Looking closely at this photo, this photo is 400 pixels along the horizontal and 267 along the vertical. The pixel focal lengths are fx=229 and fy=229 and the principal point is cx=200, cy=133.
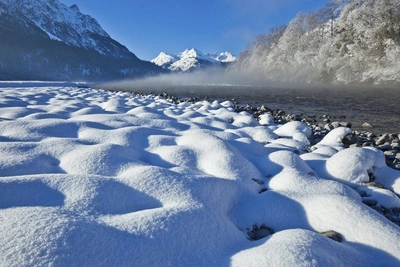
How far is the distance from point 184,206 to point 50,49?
145519 millimetres

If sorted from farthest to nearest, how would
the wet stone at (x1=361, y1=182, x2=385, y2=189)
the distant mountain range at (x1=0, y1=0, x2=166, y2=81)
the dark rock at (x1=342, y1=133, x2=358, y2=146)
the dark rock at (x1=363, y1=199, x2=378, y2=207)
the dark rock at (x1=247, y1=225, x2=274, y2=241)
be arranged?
the distant mountain range at (x1=0, y1=0, x2=166, y2=81) → the dark rock at (x1=342, y1=133, x2=358, y2=146) → the wet stone at (x1=361, y1=182, x2=385, y2=189) → the dark rock at (x1=363, y1=199, x2=378, y2=207) → the dark rock at (x1=247, y1=225, x2=274, y2=241)

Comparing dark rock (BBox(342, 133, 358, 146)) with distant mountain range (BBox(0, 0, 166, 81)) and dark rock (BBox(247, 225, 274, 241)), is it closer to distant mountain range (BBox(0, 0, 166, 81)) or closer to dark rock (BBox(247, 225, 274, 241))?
dark rock (BBox(247, 225, 274, 241))

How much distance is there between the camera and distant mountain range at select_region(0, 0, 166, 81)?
3807 inches

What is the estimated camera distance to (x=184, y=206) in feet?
6.13

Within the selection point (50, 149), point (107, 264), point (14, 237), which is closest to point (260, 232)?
point (107, 264)

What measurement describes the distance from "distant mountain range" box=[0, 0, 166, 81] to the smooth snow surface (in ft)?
312

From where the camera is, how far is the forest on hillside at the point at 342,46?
23.1 meters

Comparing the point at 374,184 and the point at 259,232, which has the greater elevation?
the point at 374,184

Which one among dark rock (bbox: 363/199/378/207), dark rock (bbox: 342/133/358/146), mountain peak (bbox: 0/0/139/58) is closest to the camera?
dark rock (bbox: 363/199/378/207)

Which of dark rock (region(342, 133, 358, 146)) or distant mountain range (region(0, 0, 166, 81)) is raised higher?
distant mountain range (region(0, 0, 166, 81))

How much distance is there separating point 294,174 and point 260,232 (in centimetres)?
103

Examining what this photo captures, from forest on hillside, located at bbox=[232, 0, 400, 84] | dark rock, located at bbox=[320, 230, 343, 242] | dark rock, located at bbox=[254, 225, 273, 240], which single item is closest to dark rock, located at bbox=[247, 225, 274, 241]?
dark rock, located at bbox=[254, 225, 273, 240]

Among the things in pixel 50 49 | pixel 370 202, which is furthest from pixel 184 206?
pixel 50 49

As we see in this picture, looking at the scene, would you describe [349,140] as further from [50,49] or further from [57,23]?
[57,23]
